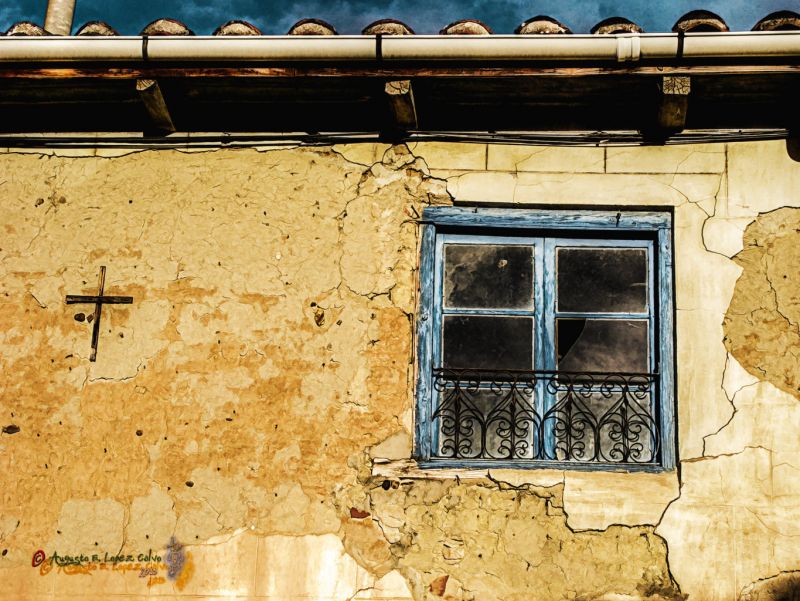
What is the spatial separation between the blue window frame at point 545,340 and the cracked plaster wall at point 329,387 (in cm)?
11

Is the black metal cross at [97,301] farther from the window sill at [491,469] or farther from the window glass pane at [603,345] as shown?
the window glass pane at [603,345]

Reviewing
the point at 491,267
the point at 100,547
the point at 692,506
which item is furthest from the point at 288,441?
the point at 692,506

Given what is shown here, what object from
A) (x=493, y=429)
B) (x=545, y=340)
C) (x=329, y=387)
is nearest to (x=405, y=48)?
(x=545, y=340)

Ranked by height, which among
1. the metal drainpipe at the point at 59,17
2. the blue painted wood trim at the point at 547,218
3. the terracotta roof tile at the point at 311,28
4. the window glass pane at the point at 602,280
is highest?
the metal drainpipe at the point at 59,17

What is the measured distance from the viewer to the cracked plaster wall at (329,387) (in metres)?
4.28

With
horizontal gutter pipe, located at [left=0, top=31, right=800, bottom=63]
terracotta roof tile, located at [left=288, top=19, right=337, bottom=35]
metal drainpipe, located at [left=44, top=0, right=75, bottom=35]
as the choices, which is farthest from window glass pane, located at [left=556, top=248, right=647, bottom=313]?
metal drainpipe, located at [left=44, top=0, right=75, bottom=35]

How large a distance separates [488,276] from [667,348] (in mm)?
1019

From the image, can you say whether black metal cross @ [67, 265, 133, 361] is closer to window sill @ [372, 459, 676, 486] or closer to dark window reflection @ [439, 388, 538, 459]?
window sill @ [372, 459, 676, 486]

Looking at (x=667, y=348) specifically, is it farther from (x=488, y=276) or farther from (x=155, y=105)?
(x=155, y=105)

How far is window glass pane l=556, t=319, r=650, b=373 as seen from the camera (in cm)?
459

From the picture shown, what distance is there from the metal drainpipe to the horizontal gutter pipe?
77.2 inches

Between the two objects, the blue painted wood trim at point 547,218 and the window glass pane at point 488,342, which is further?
the blue painted wood trim at point 547,218

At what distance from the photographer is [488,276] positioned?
4.75 metres

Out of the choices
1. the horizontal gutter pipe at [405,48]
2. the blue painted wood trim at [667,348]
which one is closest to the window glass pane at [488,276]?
the blue painted wood trim at [667,348]
